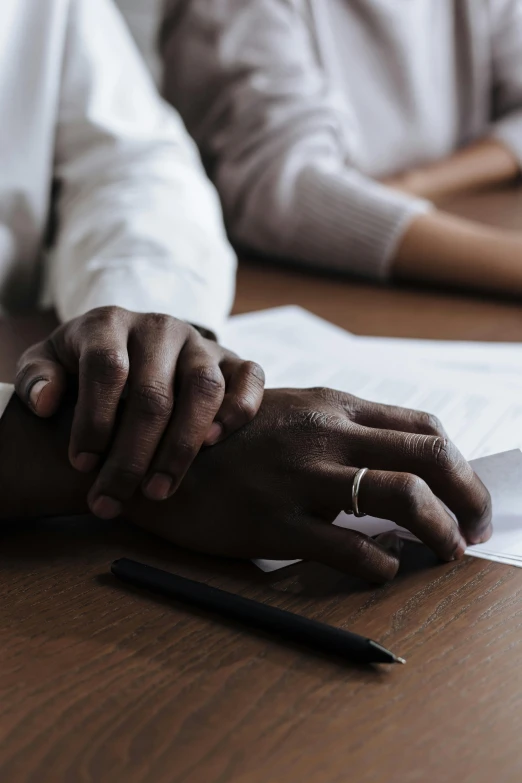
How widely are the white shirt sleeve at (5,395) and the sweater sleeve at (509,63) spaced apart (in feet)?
3.74

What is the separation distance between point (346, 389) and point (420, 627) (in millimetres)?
254

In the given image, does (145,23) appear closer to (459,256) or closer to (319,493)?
(459,256)

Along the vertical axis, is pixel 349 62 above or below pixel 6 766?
above

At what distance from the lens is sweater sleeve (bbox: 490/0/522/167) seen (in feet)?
4.76

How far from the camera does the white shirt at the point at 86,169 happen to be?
78cm

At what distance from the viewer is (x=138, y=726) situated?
335 mm

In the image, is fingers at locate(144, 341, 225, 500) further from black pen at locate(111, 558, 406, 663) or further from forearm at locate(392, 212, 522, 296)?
forearm at locate(392, 212, 522, 296)

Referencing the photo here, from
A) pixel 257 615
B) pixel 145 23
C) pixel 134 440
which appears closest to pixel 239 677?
pixel 257 615

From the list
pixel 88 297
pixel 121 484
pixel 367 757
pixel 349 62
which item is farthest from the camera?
pixel 349 62

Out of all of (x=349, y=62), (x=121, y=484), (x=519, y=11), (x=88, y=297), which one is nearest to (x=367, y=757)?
(x=121, y=484)

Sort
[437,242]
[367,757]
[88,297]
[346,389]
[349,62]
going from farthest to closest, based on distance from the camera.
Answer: [349,62], [437,242], [88,297], [346,389], [367,757]

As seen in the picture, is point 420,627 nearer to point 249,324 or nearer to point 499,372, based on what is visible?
point 499,372

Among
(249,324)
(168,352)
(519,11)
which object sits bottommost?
(249,324)

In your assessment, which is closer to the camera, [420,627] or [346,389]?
[420,627]
